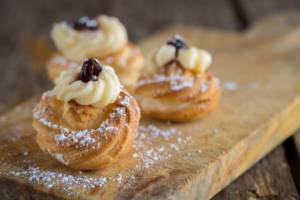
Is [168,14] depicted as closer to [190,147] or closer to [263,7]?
[263,7]

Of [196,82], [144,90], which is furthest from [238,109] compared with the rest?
[144,90]

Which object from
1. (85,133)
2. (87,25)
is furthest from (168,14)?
(85,133)

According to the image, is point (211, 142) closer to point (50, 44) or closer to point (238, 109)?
point (238, 109)

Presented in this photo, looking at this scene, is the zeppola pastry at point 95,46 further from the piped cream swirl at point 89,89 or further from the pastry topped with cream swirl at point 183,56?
the piped cream swirl at point 89,89

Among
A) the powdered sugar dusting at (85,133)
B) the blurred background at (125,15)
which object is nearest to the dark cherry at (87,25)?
the powdered sugar dusting at (85,133)

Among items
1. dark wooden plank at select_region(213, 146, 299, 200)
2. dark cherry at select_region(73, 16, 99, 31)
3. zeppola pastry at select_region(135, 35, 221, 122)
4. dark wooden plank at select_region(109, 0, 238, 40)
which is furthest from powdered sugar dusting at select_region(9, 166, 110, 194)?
dark wooden plank at select_region(109, 0, 238, 40)

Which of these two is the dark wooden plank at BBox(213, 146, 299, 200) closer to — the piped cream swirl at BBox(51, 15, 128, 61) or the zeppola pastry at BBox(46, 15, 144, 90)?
the zeppola pastry at BBox(46, 15, 144, 90)
